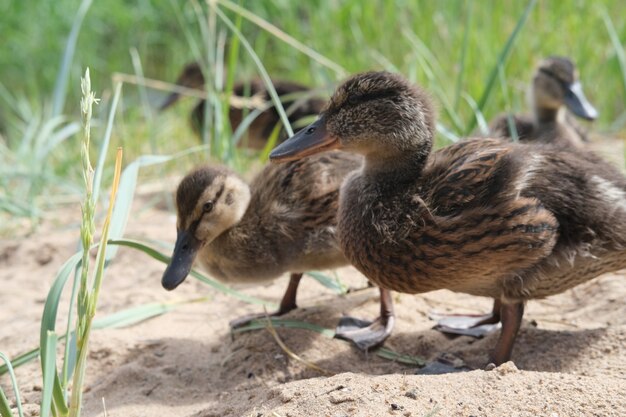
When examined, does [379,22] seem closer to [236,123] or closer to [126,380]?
[236,123]

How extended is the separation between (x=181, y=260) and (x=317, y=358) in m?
0.74

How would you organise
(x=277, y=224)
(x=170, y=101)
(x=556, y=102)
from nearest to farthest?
(x=277, y=224) → (x=556, y=102) → (x=170, y=101)

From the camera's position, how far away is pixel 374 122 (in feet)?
11.1

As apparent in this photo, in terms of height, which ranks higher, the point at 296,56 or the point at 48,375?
the point at 48,375

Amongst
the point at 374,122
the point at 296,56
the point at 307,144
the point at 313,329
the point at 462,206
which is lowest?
the point at 313,329

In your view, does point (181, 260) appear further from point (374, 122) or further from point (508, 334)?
point (508, 334)

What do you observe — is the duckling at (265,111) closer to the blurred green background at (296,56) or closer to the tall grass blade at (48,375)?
the blurred green background at (296,56)

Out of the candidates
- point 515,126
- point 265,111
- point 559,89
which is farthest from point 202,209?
point 559,89

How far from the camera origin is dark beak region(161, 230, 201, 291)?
11.5ft

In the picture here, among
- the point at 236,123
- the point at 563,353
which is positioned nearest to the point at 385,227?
the point at 563,353

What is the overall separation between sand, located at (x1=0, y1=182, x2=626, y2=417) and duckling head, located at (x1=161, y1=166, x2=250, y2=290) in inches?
18.8

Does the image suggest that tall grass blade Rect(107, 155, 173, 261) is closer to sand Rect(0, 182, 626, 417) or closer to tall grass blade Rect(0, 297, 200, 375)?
tall grass blade Rect(0, 297, 200, 375)

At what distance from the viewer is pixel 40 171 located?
5582 mm

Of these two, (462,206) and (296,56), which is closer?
(462,206)
